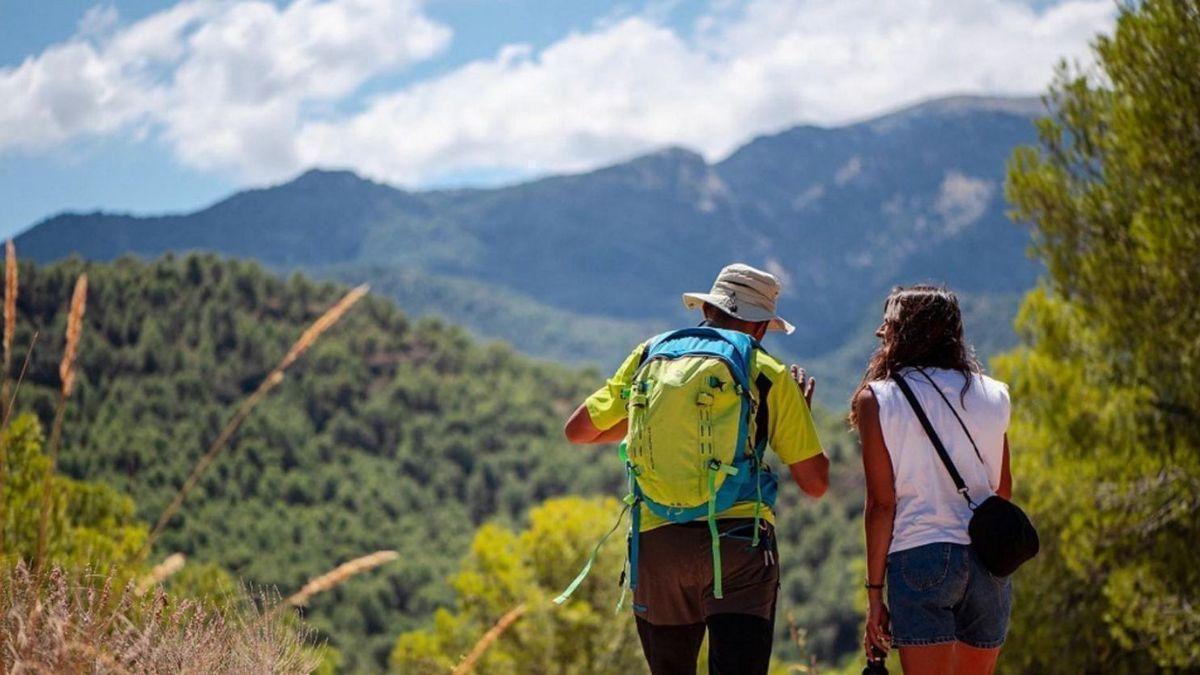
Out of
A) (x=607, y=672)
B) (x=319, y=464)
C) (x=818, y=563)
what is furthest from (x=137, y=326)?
(x=607, y=672)

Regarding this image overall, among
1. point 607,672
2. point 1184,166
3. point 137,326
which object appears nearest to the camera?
point 1184,166

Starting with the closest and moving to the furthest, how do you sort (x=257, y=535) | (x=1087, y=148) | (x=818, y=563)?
(x=1087, y=148), (x=257, y=535), (x=818, y=563)

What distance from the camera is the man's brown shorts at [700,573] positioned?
10.4ft

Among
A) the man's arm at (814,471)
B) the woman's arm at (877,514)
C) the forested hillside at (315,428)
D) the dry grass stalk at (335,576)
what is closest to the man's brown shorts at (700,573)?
the man's arm at (814,471)

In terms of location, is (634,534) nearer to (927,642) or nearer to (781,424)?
(781,424)

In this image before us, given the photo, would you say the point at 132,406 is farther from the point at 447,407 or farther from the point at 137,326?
the point at 447,407

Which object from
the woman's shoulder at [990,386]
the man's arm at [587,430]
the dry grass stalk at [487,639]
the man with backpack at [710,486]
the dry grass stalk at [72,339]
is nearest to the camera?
the dry grass stalk at [72,339]

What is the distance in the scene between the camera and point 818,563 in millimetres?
72562

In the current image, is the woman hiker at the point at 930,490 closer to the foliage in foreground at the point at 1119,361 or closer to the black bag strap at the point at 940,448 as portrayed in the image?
the black bag strap at the point at 940,448

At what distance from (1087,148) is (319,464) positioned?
7559 centimetres

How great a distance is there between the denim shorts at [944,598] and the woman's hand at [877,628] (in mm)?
54

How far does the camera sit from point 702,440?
3170 mm

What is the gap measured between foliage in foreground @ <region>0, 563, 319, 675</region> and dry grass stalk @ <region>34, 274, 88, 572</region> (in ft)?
0.44

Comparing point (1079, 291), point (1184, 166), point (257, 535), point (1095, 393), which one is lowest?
point (257, 535)
